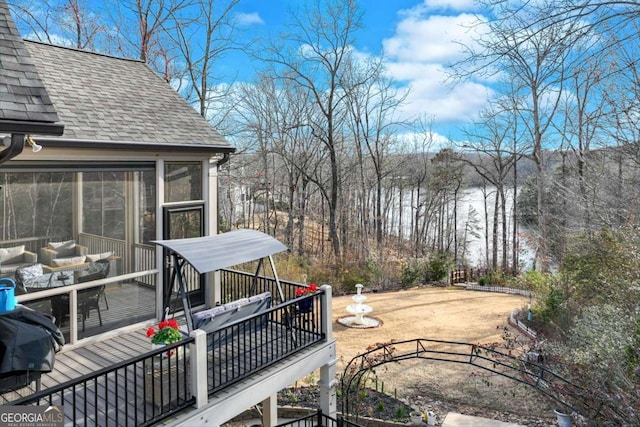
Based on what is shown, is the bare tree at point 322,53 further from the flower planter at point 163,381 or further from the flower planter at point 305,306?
the flower planter at point 163,381

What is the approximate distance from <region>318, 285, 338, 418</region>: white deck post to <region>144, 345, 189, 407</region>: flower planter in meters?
2.48

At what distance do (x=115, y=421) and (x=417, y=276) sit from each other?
16.4 m

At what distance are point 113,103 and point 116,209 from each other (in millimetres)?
2148

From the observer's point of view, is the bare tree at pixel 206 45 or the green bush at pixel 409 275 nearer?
the green bush at pixel 409 275

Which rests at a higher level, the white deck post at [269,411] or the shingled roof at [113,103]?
the shingled roof at [113,103]

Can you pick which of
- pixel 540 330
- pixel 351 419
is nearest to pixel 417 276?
pixel 540 330

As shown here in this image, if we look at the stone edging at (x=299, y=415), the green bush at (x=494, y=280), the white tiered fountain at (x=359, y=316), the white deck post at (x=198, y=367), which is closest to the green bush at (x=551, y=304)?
the white tiered fountain at (x=359, y=316)

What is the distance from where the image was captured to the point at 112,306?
261 inches

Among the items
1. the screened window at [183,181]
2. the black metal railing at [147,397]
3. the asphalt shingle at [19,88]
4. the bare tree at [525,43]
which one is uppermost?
the bare tree at [525,43]

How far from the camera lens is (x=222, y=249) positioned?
6.04 meters

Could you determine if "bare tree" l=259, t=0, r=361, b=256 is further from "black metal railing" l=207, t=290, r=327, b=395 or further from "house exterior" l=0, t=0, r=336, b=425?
"black metal railing" l=207, t=290, r=327, b=395

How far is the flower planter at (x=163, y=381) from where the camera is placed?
459cm

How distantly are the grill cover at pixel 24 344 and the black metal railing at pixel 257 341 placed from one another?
1686 mm

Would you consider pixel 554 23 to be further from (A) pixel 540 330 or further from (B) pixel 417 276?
(B) pixel 417 276
